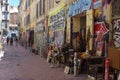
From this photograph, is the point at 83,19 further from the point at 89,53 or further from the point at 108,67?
the point at 108,67

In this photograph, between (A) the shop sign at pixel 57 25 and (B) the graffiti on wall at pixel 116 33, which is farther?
(A) the shop sign at pixel 57 25

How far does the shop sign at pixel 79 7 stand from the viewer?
1668 centimetres

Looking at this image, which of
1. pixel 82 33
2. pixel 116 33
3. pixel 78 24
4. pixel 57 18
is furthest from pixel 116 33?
pixel 57 18

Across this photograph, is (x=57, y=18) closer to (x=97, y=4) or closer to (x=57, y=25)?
(x=57, y=25)

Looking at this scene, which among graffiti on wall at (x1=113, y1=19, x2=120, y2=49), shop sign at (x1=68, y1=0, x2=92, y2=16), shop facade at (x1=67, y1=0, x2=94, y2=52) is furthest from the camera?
shop facade at (x1=67, y1=0, x2=94, y2=52)

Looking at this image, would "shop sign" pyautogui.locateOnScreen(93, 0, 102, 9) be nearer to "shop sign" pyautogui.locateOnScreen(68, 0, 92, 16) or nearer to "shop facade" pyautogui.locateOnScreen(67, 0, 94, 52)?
"shop sign" pyautogui.locateOnScreen(68, 0, 92, 16)

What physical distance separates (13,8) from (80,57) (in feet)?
386

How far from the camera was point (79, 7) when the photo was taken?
18156 mm

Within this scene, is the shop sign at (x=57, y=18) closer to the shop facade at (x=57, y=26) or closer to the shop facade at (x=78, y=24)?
the shop facade at (x=57, y=26)

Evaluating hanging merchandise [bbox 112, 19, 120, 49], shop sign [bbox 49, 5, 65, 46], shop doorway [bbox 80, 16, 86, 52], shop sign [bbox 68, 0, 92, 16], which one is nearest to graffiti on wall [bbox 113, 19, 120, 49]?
hanging merchandise [bbox 112, 19, 120, 49]

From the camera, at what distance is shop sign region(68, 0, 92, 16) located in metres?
16.7

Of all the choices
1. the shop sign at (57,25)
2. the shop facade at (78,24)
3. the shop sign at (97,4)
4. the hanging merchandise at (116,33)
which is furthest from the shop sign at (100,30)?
the shop sign at (57,25)

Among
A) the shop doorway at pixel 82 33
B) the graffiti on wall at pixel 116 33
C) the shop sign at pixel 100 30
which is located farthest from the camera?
the shop doorway at pixel 82 33

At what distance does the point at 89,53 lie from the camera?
15258 mm
